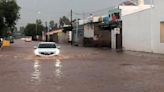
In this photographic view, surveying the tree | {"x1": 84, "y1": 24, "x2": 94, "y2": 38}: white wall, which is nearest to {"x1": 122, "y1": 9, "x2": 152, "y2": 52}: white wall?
{"x1": 84, "y1": 24, "x2": 94, "y2": 38}: white wall

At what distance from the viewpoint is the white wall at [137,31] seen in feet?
160

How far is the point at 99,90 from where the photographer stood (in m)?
14.7

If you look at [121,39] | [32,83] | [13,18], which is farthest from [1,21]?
[32,83]

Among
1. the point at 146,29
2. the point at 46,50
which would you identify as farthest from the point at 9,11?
the point at 46,50

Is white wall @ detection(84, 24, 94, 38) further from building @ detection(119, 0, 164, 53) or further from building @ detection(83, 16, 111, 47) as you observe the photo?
building @ detection(119, 0, 164, 53)

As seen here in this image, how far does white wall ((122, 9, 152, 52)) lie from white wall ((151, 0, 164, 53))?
142 cm

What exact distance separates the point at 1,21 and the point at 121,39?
36.9 metres

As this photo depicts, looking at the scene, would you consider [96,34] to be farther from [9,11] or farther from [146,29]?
[146,29]

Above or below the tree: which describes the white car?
below

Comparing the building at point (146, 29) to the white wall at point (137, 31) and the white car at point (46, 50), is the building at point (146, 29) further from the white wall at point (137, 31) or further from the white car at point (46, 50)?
the white car at point (46, 50)

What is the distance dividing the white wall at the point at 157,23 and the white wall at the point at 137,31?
1421 millimetres

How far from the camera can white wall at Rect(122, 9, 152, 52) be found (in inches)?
1924

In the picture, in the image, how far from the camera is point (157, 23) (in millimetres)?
45719

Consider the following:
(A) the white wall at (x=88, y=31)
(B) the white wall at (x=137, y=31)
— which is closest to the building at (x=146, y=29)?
(B) the white wall at (x=137, y=31)
